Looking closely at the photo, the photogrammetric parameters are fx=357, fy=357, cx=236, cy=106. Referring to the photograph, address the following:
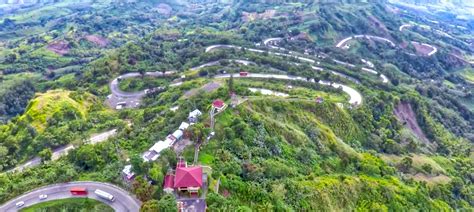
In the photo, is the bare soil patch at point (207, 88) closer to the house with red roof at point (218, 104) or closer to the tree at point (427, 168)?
the house with red roof at point (218, 104)

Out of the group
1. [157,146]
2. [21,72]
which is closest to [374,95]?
[157,146]

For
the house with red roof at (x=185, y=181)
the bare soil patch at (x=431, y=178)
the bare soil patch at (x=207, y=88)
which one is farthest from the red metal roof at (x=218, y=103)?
the bare soil patch at (x=431, y=178)

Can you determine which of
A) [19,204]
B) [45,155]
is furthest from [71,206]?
[45,155]

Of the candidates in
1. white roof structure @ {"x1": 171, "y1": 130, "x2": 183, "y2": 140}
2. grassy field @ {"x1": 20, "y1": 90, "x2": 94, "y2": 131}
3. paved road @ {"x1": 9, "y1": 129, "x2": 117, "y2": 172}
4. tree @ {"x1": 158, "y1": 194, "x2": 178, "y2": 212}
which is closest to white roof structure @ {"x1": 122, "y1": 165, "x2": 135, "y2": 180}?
tree @ {"x1": 158, "y1": 194, "x2": 178, "y2": 212}

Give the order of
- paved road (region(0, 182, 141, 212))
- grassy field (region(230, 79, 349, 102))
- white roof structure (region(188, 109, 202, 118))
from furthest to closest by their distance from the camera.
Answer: grassy field (region(230, 79, 349, 102))
white roof structure (region(188, 109, 202, 118))
paved road (region(0, 182, 141, 212))

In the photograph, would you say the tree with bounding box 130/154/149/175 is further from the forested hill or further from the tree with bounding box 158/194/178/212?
the tree with bounding box 158/194/178/212

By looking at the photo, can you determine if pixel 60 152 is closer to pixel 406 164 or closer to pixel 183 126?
pixel 183 126
